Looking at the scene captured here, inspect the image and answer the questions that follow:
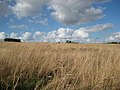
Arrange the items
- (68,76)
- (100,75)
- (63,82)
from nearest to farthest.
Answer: (63,82) < (68,76) < (100,75)

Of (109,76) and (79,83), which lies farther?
(109,76)

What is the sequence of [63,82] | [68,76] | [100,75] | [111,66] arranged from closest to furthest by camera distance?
1. [63,82]
2. [68,76]
3. [100,75]
4. [111,66]

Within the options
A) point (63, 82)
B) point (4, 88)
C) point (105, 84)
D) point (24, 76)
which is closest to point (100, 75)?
point (105, 84)

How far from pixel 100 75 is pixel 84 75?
0.40 meters

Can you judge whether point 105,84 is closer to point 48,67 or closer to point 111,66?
point 111,66

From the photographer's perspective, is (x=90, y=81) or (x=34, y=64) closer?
(x=90, y=81)

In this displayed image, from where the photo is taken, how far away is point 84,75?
5.49 metres

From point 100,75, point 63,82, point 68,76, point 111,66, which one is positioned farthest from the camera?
point 111,66

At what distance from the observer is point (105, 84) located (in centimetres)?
531

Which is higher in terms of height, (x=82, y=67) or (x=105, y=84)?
(x=82, y=67)

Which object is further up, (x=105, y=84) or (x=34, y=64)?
(x=34, y=64)

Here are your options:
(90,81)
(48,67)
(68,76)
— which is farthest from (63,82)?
(48,67)

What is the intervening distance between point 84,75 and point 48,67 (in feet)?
4.14

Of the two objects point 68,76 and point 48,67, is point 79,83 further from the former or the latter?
point 48,67
